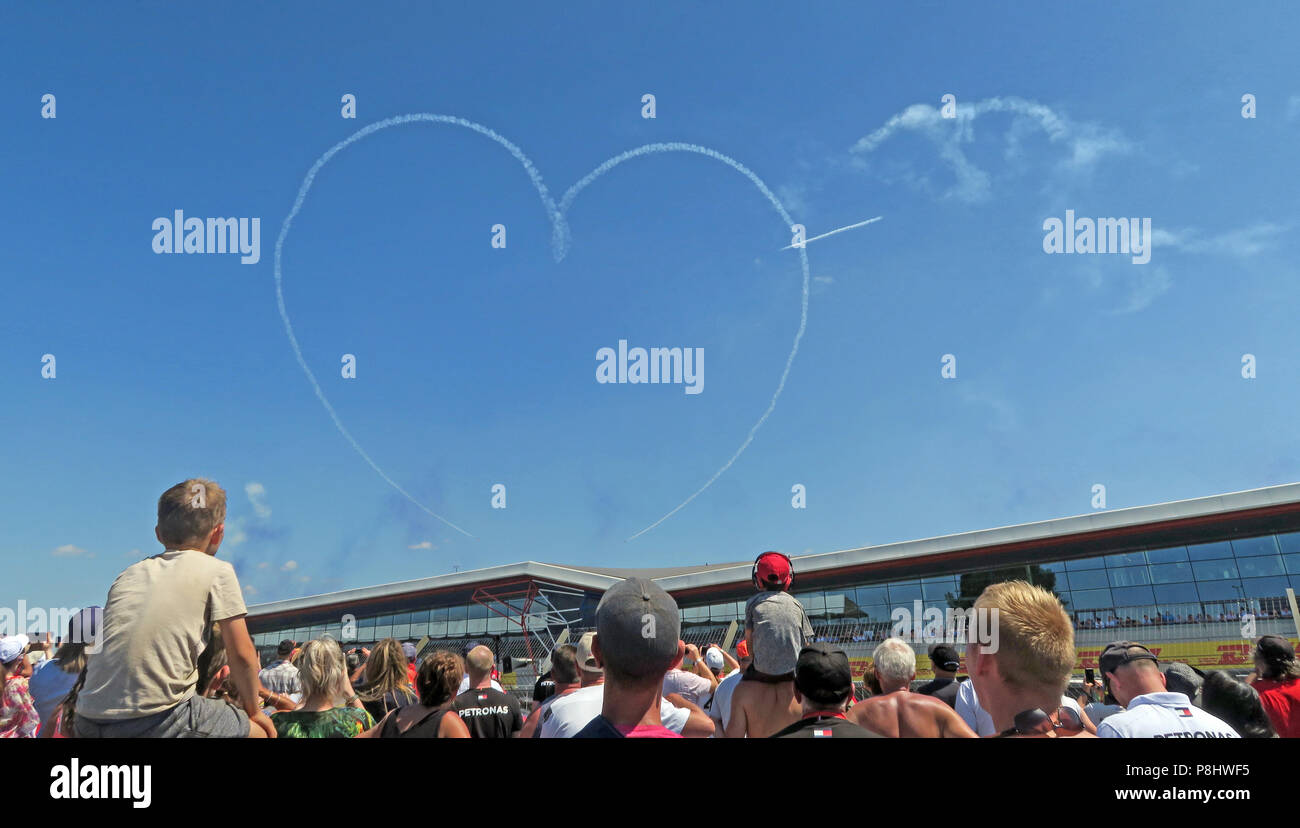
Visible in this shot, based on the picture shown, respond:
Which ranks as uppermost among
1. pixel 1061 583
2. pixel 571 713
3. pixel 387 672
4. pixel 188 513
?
pixel 188 513

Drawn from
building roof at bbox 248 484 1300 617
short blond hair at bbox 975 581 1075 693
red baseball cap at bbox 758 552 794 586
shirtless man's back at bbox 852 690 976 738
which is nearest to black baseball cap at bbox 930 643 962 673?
shirtless man's back at bbox 852 690 976 738

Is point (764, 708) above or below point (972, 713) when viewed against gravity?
above

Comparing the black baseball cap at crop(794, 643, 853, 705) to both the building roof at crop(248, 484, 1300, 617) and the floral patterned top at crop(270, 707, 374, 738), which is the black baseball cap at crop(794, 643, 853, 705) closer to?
the floral patterned top at crop(270, 707, 374, 738)

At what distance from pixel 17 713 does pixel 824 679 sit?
22.5 ft

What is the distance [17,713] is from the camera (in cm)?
643

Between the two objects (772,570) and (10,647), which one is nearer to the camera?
(772,570)

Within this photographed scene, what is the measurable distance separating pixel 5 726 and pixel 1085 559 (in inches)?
1617

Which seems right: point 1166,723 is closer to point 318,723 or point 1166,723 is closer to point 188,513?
point 188,513

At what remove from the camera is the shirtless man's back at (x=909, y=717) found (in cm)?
470

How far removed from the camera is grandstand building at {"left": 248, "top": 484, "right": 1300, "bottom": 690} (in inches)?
1291

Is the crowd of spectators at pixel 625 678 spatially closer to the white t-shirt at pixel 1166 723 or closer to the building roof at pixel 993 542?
the white t-shirt at pixel 1166 723

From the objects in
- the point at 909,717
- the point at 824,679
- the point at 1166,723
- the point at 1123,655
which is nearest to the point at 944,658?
the point at 909,717

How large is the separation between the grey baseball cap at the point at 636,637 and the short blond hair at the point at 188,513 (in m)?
2.06

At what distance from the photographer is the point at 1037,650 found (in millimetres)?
2934
